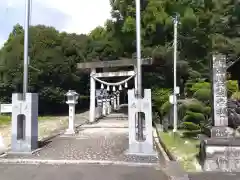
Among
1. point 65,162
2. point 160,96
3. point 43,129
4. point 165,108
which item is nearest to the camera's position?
Result: point 65,162

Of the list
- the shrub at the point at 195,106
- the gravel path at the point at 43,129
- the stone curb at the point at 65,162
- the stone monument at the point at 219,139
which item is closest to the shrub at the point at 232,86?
the shrub at the point at 195,106

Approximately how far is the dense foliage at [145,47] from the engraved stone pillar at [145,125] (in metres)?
4.75

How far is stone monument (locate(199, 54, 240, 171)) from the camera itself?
8336 mm

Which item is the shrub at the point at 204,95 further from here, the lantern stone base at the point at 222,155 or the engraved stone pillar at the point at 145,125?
the lantern stone base at the point at 222,155

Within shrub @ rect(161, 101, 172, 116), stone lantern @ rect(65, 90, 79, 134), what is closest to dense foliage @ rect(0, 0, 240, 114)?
shrub @ rect(161, 101, 172, 116)

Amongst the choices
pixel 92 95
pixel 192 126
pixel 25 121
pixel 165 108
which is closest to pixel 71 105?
pixel 25 121

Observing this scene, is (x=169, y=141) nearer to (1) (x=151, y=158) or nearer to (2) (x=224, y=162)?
(1) (x=151, y=158)

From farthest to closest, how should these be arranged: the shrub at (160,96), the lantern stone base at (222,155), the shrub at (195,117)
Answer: the shrub at (160,96) < the shrub at (195,117) < the lantern stone base at (222,155)

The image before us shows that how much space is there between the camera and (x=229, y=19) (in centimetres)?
2366

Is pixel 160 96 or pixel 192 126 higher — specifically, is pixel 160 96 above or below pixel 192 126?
above

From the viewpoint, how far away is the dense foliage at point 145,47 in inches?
933

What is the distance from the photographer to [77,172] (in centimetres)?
826

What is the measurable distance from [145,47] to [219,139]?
20.2 m

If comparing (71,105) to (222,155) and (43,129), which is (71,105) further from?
(222,155)
